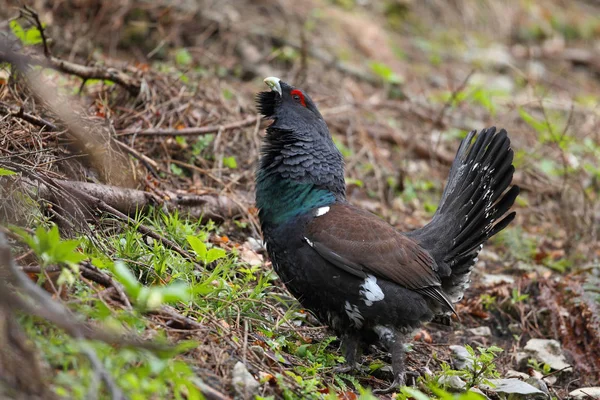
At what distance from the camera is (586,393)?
4793mm

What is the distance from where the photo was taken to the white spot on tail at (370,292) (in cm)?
441

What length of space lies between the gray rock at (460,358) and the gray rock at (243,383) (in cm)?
203

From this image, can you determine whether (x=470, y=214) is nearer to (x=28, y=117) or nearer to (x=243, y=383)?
(x=243, y=383)

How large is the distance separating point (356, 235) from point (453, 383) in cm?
118

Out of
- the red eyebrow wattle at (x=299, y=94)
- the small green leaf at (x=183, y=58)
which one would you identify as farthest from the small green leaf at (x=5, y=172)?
the small green leaf at (x=183, y=58)

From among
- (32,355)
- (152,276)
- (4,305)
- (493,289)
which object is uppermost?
(4,305)

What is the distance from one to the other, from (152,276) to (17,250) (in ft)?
3.17

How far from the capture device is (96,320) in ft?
10.8

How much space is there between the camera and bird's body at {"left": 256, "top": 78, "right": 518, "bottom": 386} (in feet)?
14.5

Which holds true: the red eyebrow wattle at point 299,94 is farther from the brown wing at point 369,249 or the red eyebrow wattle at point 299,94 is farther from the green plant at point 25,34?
the green plant at point 25,34

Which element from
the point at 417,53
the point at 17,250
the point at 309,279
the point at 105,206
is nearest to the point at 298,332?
the point at 309,279

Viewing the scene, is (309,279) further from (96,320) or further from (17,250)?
(17,250)

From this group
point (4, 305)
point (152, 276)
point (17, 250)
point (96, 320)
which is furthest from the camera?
point (152, 276)

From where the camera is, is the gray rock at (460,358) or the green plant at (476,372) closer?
the green plant at (476,372)
